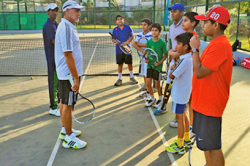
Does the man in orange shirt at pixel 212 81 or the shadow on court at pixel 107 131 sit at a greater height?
the man in orange shirt at pixel 212 81

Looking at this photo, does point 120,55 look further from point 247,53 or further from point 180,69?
point 247,53

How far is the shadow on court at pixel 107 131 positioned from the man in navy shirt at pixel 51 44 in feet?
1.20

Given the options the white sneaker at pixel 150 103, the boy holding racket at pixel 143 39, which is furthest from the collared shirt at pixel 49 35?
the white sneaker at pixel 150 103

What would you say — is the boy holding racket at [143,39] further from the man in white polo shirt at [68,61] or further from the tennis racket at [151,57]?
the man in white polo shirt at [68,61]

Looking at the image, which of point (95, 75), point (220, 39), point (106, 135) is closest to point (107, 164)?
point (106, 135)

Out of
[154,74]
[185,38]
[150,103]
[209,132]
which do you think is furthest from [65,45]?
[150,103]

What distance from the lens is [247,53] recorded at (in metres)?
10.0

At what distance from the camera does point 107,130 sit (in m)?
4.50

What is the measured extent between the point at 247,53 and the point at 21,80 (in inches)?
329

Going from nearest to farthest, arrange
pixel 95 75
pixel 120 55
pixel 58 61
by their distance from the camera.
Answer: pixel 58 61
pixel 120 55
pixel 95 75

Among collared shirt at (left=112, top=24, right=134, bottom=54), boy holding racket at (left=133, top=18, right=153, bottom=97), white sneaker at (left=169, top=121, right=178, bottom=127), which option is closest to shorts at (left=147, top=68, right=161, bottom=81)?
boy holding racket at (left=133, top=18, right=153, bottom=97)

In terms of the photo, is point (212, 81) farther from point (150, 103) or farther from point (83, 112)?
point (83, 112)

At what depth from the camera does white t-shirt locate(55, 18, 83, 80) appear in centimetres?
347

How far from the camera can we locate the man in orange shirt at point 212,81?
2340 mm
